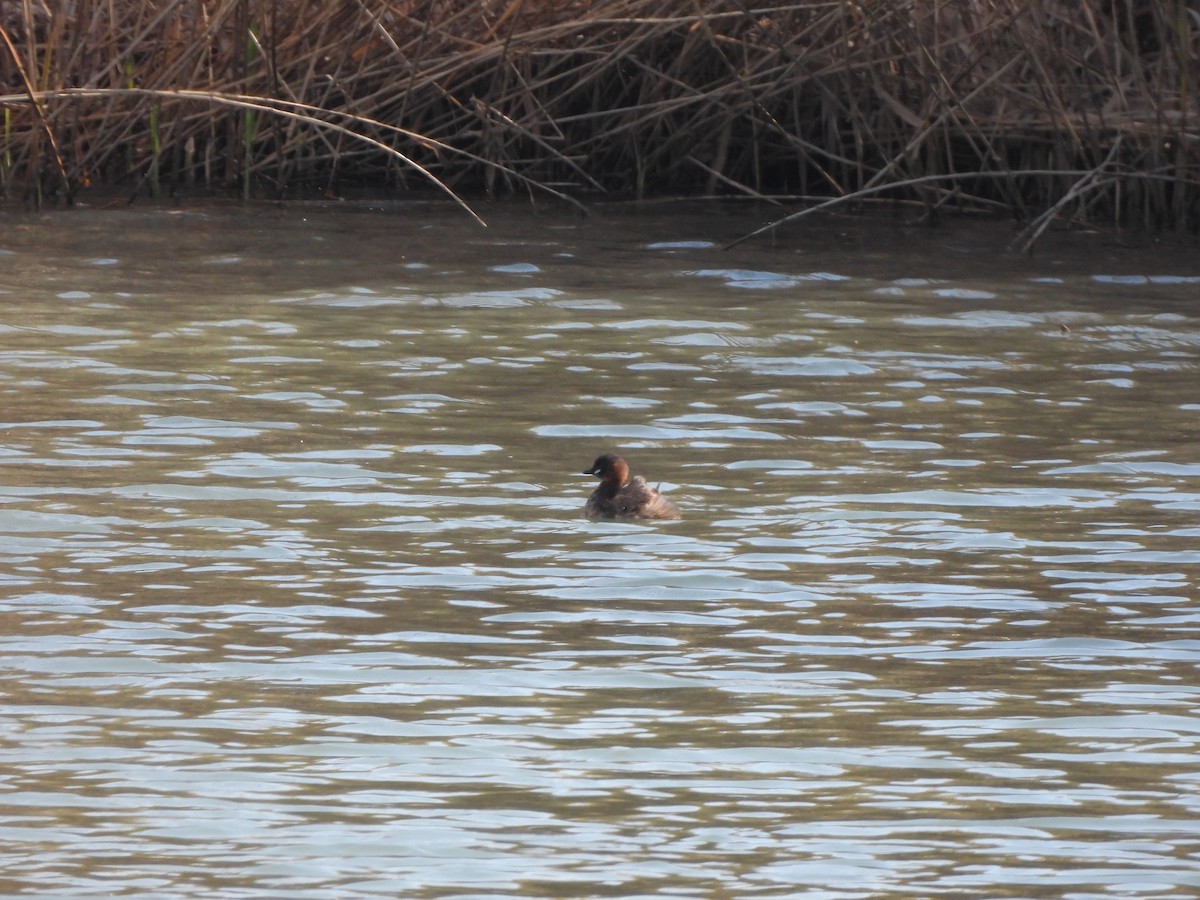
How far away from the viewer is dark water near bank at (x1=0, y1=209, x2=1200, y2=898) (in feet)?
15.4

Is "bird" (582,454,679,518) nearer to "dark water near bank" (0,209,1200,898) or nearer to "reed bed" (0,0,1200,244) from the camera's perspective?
"dark water near bank" (0,209,1200,898)

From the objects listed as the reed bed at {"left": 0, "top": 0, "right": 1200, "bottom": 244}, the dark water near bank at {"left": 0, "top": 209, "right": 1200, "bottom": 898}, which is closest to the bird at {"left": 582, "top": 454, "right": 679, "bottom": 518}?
the dark water near bank at {"left": 0, "top": 209, "right": 1200, "bottom": 898}

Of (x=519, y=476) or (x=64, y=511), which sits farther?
(x=519, y=476)

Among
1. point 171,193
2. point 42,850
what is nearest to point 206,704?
point 42,850

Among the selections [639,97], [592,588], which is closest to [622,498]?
[592,588]

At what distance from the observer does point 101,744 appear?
520 cm

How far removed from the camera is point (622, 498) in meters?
7.43

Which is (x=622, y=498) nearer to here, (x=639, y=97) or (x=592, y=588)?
(x=592, y=588)

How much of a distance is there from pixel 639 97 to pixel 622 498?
8.37m

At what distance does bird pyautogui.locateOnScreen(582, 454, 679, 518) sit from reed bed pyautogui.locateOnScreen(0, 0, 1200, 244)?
19.2 ft

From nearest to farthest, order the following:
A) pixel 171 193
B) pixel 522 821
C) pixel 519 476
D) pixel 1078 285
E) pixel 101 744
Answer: pixel 522 821, pixel 101 744, pixel 519 476, pixel 1078 285, pixel 171 193

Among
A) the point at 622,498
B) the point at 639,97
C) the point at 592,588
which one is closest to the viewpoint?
the point at 592,588

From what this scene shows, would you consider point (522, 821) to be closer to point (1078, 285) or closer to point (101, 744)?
point (101, 744)

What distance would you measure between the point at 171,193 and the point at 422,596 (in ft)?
32.1
